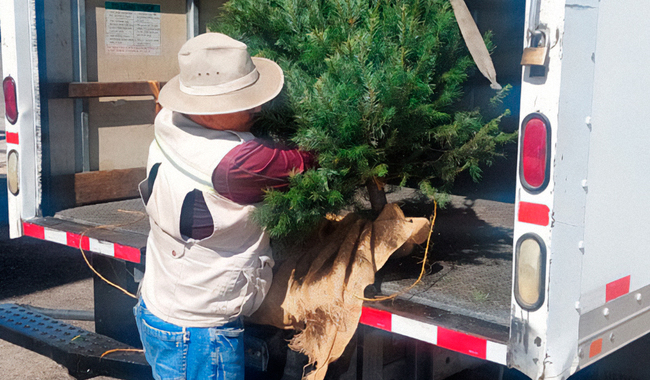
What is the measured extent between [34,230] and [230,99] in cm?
164

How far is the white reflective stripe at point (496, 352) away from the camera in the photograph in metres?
1.91

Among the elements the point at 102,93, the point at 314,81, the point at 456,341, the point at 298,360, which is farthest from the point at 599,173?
the point at 102,93

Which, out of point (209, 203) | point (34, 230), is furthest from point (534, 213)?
point (34, 230)

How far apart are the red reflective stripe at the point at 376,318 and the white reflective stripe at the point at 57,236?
1545 mm

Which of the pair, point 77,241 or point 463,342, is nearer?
point 463,342

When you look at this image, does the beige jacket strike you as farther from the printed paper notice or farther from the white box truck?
the printed paper notice

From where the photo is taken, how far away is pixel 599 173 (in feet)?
6.27

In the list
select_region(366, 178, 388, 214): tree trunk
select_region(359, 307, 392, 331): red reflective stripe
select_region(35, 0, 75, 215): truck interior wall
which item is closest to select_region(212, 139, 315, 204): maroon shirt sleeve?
select_region(366, 178, 388, 214): tree trunk

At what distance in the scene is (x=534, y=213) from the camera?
6.06ft

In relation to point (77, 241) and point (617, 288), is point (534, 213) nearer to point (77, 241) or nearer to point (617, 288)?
point (617, 288)

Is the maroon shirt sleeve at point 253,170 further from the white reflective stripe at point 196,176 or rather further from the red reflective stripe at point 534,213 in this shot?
the red reflective stripe at point 534,213

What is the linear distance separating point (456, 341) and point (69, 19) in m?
2.47

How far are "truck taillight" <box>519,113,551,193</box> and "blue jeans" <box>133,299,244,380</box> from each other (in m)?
1.03

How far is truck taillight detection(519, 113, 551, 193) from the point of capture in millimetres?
1787
